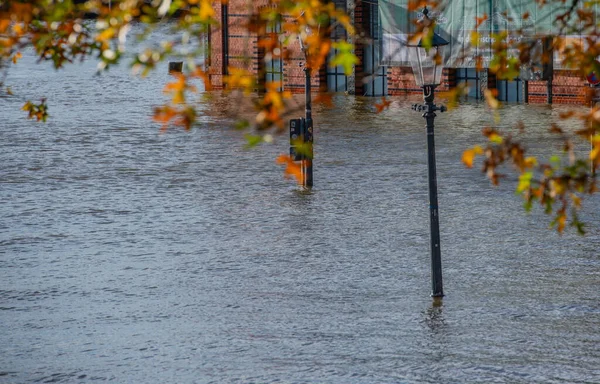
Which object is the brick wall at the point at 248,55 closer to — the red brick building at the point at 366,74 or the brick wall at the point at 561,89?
the red brick building at the point at 366,74

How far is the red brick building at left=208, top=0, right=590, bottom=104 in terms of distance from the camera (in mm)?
36656

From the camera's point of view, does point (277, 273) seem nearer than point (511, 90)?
Yes

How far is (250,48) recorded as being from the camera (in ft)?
143

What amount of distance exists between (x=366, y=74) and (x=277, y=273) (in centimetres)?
2611

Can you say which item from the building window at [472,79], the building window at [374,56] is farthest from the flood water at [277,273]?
the building window at [374,56]

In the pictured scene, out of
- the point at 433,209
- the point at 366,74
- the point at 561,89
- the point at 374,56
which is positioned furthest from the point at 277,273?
the point at 374,56

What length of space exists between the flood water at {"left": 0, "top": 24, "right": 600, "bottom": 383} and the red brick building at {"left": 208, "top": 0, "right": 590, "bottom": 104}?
34.0 ft

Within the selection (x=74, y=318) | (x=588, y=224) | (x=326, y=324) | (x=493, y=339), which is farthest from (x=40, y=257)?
(x=588, y=224)

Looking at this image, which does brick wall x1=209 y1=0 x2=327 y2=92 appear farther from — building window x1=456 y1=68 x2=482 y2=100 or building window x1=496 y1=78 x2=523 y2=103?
building window x1=496 y1=78 x2=523 y2=103

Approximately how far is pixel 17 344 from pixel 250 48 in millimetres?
32588

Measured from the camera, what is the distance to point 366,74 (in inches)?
1575

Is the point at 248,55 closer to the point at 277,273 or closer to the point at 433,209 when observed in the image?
the point at 277,273

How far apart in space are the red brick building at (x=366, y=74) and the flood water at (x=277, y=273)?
10362 mm

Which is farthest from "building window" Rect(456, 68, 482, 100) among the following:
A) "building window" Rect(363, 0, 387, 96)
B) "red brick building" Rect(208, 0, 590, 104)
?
"building window" Rect(363, 0, 387, 96)
